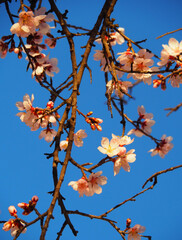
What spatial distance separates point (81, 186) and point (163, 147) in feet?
1.70

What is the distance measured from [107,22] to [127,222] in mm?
1138

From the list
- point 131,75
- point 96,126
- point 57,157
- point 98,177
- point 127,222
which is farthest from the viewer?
point 131,75

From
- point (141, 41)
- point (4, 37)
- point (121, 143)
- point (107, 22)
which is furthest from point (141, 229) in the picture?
point (4, 37)

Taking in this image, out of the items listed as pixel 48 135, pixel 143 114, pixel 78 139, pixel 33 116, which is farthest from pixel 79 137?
pixel 143 114

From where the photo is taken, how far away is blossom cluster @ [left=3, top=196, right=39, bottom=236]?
1.41 m

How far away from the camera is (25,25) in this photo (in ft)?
4.73

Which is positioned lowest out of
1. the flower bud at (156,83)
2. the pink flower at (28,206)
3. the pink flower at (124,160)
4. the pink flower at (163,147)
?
the pink flower at (28,206)

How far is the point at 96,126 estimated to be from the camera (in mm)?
1471

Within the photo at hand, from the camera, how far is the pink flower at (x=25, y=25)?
141cm

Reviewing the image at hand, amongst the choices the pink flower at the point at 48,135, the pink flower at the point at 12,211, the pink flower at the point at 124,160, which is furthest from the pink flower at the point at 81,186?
the pink flower at the point at 12,211

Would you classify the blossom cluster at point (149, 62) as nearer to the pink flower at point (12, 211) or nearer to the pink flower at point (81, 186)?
the pink flower at point (81, 186)

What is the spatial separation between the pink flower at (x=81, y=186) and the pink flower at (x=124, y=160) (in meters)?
0.16

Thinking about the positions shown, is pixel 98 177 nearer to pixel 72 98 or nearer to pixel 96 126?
pixel 96 126

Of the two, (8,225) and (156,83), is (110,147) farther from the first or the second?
(8,225)
